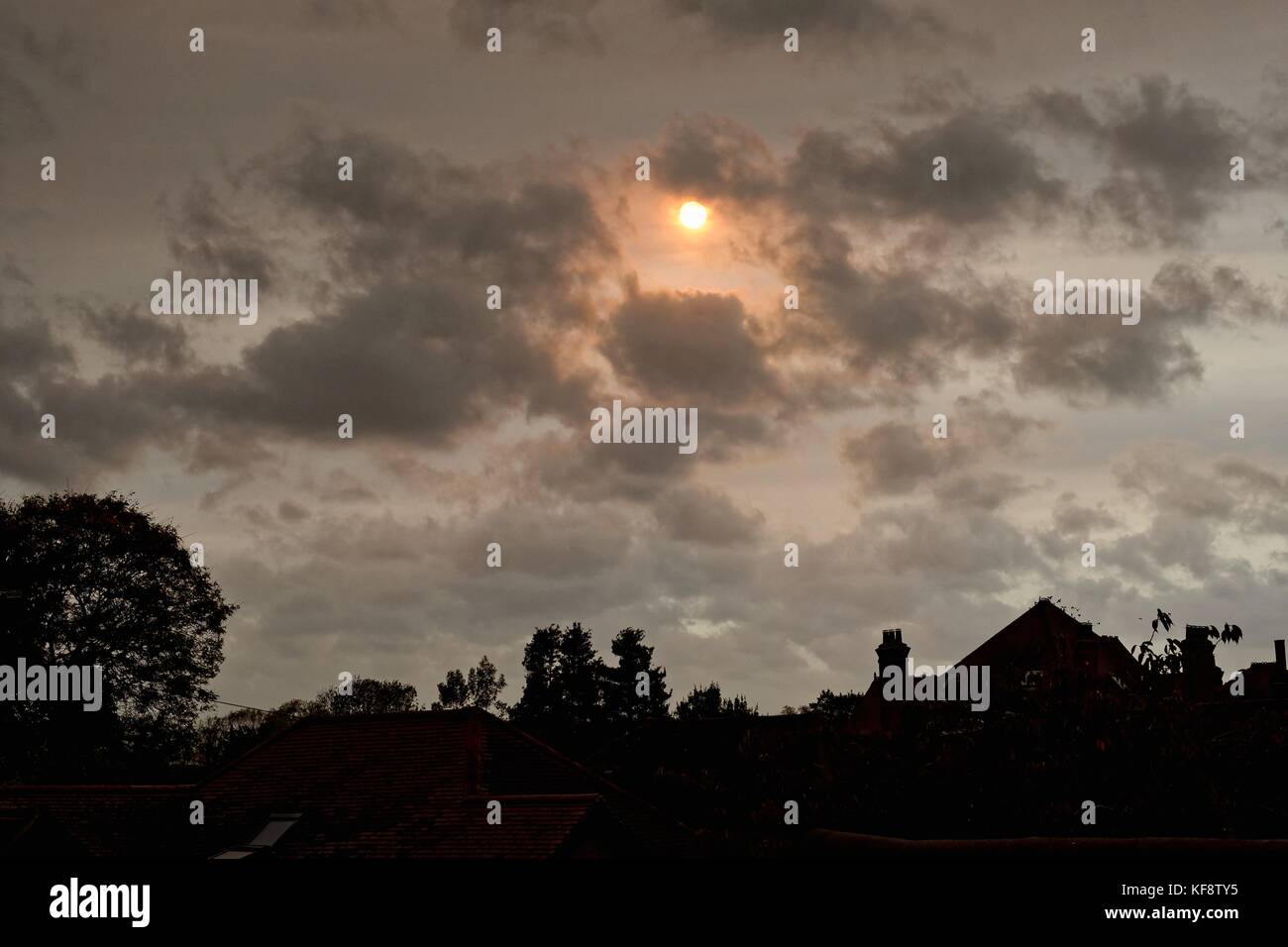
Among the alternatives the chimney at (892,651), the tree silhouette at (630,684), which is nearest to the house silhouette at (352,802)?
the chimney at (892,651)

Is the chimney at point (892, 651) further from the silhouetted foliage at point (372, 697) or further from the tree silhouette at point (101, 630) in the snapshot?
the silhouetted foliage at point (372, 697)

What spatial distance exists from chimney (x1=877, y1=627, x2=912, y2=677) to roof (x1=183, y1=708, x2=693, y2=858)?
10.7m

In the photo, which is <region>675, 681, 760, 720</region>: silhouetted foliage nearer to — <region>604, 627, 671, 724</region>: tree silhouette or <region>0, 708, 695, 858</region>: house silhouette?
<region>604, 627, 671, 724</region>: tree silhouette

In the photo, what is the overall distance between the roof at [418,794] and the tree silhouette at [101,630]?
1379 cm

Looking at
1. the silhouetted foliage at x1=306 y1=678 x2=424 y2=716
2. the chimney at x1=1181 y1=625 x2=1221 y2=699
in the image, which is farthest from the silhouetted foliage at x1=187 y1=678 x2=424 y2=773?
the chimney at x1=1181 y1=625 x2=1221 y2=699

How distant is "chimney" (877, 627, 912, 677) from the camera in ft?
155

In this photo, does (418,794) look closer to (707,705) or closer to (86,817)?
(86,817)

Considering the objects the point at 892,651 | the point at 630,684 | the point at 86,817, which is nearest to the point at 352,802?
the point at 86,817

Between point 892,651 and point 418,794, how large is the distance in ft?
61.9
